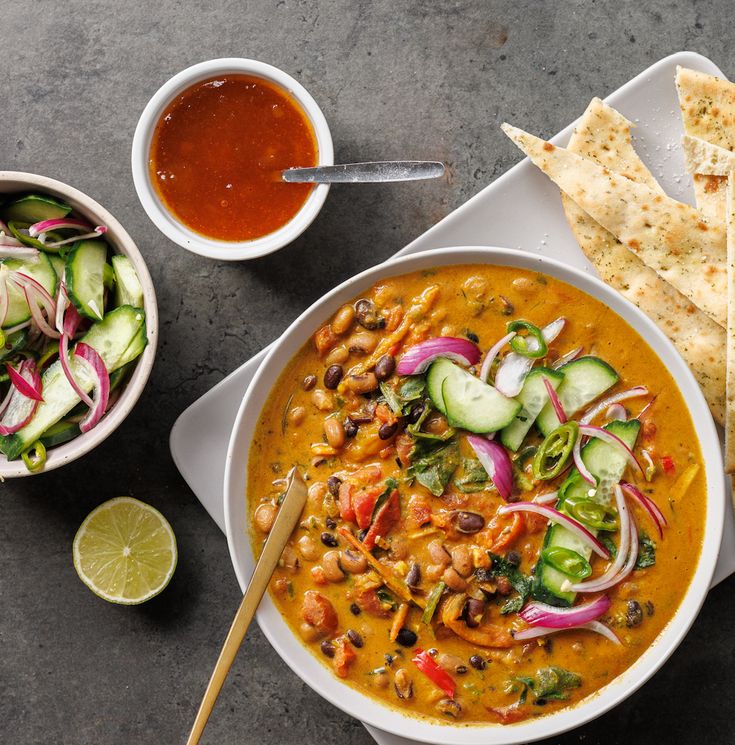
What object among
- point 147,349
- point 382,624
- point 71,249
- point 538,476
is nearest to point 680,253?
point 538,476

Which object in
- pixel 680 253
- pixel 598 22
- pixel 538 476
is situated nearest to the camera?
pixel 538 476

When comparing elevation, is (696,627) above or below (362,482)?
below

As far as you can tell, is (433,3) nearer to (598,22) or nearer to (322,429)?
(598,22)

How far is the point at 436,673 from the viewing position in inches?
139

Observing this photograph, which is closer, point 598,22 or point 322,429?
point 322,429

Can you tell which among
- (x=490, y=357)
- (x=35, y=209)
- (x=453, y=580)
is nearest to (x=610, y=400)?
(x=490, y=357)

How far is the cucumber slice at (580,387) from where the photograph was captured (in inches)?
136

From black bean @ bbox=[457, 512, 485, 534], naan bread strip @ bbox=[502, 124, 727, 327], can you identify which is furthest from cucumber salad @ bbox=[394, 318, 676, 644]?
naan bread strip @ bbox=[502, 124, 727, 327]

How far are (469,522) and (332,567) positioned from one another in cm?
66

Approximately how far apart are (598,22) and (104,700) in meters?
4.53

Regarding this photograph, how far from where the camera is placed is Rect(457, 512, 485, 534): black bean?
3441 mm

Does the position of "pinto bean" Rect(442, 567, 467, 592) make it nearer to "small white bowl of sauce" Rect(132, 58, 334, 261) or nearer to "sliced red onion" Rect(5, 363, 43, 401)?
"small white bowl of sauce" Rect(132, 58, 334, 261)

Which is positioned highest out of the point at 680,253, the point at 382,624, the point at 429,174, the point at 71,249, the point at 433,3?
the point at 433,3

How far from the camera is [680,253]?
11.9ft
